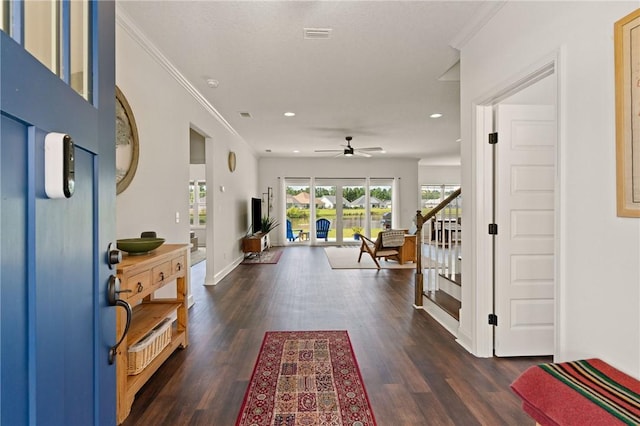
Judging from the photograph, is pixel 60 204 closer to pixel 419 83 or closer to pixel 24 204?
pixel 24 204

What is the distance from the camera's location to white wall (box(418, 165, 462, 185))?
11750mm

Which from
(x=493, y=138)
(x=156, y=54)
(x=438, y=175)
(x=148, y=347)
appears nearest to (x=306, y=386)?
(x=148, y=347)

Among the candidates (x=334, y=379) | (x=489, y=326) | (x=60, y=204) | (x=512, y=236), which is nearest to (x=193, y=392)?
(x=334, y=379)

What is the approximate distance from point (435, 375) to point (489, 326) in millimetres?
667

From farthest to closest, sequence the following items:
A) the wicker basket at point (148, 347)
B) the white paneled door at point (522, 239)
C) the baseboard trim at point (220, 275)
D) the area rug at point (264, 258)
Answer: the area rug at point (264, 258) < the baseboard trim at point (220, 275) < the white paneled door at point (522, 239) < the wicker basket at point (148, 347)

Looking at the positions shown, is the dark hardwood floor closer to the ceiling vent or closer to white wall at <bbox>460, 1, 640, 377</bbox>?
white wall at <bbox>460, 1, 640, 377</bbox>

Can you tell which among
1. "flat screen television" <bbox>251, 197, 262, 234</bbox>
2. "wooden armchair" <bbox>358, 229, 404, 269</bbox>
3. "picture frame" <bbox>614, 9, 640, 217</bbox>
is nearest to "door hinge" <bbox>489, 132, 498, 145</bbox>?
"picture frame" <bbox>614, 9, 640, 217</bbox>

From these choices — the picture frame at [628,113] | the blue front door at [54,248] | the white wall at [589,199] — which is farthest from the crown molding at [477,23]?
the blue front door at [54,248]

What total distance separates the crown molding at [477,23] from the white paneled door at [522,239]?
663 mm

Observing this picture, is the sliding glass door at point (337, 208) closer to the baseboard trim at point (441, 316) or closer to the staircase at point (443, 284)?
the staircase at point (443, 284)

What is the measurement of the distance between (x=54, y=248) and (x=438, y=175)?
40.2 ft

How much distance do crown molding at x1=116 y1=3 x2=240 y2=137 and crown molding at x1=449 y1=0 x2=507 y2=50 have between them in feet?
8.83

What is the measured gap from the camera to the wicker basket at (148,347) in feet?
6.48

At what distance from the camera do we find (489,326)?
2559 millimetres
